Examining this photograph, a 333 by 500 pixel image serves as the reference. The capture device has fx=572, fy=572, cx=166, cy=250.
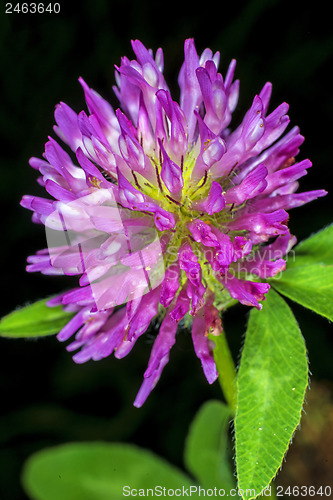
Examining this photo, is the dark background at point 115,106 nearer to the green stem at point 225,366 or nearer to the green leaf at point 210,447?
the green leaf at point 210,447

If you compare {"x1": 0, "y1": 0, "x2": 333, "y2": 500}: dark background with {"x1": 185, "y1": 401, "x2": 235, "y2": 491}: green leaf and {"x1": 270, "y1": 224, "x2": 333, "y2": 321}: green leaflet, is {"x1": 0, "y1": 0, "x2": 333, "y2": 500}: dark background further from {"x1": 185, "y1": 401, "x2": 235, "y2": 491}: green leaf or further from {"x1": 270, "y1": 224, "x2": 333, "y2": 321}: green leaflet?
{"x1": 270, "y1": 224, "x2": 333, "y2": 321}: green leaflet

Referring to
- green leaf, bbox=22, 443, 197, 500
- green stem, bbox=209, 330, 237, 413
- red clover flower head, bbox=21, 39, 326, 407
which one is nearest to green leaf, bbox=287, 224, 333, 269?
red clover flower head, bbox=21, 39, 326, 407

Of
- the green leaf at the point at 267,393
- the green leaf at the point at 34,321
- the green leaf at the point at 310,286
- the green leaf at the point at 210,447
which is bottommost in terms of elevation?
the green leaf at the point at 210,447

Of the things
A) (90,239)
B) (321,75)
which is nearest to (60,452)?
(90,239)

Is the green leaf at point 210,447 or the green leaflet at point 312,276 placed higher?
the green leaflet at point 312,276

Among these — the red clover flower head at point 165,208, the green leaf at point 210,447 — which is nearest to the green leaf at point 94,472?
the green leaf at point 210,447

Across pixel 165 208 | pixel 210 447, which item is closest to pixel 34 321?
pixel 165 208
